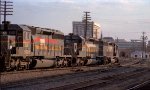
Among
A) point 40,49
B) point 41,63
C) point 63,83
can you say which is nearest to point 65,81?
point 63,83

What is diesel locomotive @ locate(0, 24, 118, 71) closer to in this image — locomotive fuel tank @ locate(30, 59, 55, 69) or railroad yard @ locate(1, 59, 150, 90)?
locomotive fuel tank @ locate(30, 59, 55, 69)

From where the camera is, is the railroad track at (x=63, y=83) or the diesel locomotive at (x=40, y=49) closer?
the railroad track at (x=63, y=83)

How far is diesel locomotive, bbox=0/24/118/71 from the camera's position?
26.2 metres

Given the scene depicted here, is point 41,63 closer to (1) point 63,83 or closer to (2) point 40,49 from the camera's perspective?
(2) point 40,49

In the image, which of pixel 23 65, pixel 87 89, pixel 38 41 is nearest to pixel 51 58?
pixel 38 41

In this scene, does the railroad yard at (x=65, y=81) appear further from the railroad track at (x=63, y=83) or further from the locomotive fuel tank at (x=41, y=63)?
the locomotive fuel tank at (x=41, y=63)

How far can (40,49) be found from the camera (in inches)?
1229

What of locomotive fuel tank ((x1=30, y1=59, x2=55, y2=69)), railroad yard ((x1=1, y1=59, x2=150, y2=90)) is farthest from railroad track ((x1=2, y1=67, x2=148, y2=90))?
locomotive fuel tank ((x1=30, y1=59, x2=55, y2=69))

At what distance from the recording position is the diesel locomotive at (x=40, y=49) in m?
26.2

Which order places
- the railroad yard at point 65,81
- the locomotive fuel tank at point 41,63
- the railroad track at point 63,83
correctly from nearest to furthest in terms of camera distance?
the railroad track at point 63,83 < the railroad yard at point 65,81 < the locomotive fuel tank at point 41,63

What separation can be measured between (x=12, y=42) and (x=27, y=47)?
7.38ft

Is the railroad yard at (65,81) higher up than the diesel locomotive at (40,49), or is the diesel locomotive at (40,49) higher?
the diesel locomotive at (40,49)

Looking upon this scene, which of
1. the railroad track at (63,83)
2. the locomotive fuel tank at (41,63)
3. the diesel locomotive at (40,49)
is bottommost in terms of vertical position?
the railroad track at (63,83)

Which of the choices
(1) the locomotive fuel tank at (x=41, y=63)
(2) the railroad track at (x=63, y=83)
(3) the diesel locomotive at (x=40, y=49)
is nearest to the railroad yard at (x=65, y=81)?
(2) the railroad track at (x=63, y=83)
